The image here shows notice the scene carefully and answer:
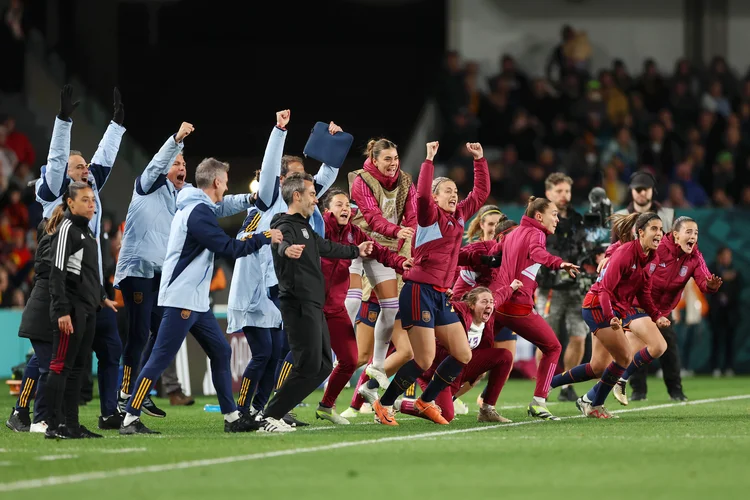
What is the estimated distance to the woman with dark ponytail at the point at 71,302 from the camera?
833cm

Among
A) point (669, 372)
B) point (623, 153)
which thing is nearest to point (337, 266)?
point (669, 372)

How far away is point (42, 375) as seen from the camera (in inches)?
360

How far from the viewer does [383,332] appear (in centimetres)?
1087

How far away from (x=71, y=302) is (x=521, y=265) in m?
3.89

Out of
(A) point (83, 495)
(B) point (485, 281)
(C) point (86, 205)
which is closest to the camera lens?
(A) point (83, 495)

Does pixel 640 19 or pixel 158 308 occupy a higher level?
pixel 640 19

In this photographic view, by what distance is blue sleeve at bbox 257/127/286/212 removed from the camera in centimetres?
951

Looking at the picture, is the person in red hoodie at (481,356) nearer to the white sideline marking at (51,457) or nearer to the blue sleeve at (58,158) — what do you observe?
the blue sleeve at (58,158)

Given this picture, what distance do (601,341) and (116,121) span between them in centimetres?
433

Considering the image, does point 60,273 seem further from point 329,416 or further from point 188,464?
point 329,416

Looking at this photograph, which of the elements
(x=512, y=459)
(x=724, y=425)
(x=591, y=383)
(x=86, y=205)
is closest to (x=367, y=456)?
(x=512, y=459)

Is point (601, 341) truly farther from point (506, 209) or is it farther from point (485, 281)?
point (506, 209)

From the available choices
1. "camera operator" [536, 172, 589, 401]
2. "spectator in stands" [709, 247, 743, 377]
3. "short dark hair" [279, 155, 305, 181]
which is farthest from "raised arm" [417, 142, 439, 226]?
"spectator in stands" [709, 247, 743, 377]

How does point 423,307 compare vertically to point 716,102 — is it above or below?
below
